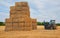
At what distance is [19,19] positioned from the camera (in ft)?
64.2

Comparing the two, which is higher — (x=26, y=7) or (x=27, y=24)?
(x=26, y=7)

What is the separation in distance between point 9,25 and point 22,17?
1.83m

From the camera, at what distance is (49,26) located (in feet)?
80.8

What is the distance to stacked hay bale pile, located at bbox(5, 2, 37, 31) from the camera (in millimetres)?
19359

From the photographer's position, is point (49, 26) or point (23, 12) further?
point (49, 26)

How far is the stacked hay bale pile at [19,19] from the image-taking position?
1936 cm

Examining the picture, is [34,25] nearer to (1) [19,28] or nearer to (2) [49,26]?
(2) [49,26]

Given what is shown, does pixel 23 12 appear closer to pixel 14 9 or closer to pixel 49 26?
pixel 14 9

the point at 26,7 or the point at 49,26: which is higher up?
the point at 26,7

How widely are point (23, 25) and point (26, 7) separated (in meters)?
2.33

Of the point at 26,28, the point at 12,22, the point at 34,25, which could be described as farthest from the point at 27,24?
the point at 34,25

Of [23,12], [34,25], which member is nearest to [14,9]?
[23,12]

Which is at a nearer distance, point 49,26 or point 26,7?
point 26,7

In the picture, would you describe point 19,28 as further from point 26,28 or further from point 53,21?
point 53,21
